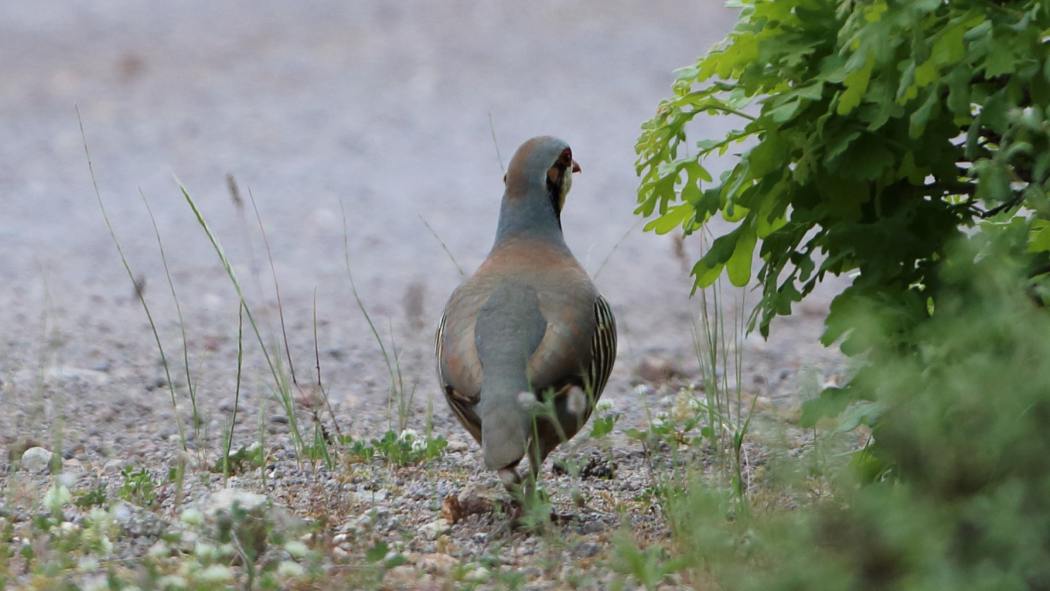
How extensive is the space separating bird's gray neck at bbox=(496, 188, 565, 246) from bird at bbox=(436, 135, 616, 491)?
6 cm

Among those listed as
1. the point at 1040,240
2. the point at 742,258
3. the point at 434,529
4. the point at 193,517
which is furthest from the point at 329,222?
the point at 1040,240

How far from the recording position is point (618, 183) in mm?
12852

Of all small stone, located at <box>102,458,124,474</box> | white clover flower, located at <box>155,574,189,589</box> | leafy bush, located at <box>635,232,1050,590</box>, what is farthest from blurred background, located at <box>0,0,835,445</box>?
leafy bush, located at <box>635,232,1050,590</box>

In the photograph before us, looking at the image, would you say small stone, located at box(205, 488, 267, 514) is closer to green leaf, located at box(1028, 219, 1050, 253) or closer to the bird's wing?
the bird's wing

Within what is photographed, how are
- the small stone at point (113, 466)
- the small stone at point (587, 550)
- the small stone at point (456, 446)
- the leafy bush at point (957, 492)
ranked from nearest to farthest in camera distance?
1. the leafy bush at point (957, 492)
2. the small stone at point (587, 550)
3. the small stone at point (113, 466)
4. the small stone at point (456, 446)

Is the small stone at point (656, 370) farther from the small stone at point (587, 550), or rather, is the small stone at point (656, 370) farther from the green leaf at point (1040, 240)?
the green leaf at point (1040, 240)

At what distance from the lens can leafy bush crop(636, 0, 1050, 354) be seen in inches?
147

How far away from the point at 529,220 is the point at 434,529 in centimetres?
134

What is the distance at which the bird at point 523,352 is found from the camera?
15.0 feet

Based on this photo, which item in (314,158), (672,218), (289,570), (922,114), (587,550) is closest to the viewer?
(289,570)

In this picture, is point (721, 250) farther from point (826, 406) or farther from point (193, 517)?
point (193, 517)

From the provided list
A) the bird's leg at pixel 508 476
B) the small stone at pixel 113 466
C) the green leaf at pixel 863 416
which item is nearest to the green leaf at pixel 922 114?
the green leaf at pixel 863 416

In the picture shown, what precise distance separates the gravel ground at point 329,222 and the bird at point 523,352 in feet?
0.66

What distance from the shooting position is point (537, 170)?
224 inches
